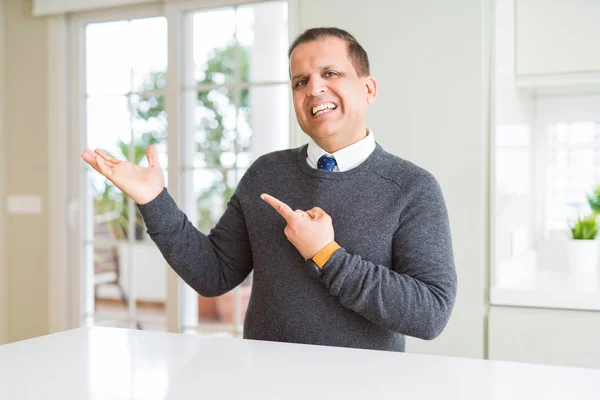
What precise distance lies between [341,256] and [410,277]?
0.56ft

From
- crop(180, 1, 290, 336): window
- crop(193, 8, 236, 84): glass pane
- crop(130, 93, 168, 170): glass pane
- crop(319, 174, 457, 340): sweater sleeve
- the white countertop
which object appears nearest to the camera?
crop(319, 174, 457, 340): sweater sleeve

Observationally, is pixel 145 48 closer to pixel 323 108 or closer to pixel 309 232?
pixel 323 108

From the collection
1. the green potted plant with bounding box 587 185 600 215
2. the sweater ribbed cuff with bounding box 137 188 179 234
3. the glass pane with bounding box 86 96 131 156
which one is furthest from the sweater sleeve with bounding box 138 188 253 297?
the glass pane with bounding box 86 96 131 156

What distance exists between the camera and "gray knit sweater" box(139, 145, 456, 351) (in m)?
1.33

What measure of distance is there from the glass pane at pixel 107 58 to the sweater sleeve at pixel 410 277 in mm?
2754

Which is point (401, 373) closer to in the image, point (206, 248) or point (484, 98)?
point (206, 248)

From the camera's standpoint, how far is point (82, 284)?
381 cm

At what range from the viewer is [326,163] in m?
1.57

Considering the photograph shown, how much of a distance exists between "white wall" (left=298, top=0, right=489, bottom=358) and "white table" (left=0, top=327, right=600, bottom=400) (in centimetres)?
132

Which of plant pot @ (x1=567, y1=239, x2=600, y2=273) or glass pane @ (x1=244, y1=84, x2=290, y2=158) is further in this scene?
glass pane @ (x1=244, y1=84, x2=290, y2=158)

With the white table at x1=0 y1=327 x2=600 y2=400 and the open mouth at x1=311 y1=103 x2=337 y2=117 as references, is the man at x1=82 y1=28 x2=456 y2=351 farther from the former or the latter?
the white table at x1=0 y1=327 x2=600 y2=400

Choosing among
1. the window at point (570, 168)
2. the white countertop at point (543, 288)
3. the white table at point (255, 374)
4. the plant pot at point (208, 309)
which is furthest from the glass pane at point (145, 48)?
the plant pot at point (208, 309)

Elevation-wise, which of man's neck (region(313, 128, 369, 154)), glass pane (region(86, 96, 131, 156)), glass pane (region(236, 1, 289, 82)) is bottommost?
man's neck (region(313, 128, 369, 154))

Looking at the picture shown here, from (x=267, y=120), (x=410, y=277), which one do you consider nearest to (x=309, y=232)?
(x=410, y=277)
